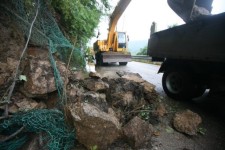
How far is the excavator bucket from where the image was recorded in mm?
11695

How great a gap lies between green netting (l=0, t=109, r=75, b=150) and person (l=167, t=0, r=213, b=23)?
3754 millimetres

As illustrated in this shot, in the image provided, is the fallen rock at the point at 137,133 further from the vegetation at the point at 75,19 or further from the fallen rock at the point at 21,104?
the vegetation at the point at 75,19

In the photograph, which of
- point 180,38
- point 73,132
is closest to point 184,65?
point 180,38

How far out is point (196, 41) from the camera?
4.34m

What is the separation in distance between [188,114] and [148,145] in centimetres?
118

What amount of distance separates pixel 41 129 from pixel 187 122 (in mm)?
2628

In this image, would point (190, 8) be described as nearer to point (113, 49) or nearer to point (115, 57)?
point (115, 57)

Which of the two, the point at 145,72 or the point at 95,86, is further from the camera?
the point at 145,72

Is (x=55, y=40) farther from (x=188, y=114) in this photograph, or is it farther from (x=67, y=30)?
(x=188, y=114)

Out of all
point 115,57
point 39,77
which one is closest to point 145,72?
point 115,57

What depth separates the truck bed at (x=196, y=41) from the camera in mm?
3838

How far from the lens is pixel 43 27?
4.17 m

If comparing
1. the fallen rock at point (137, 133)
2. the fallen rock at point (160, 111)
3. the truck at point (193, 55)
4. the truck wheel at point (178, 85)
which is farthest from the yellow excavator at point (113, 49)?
the fallen rock at point (137, 133)

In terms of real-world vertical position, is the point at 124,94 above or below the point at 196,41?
below
